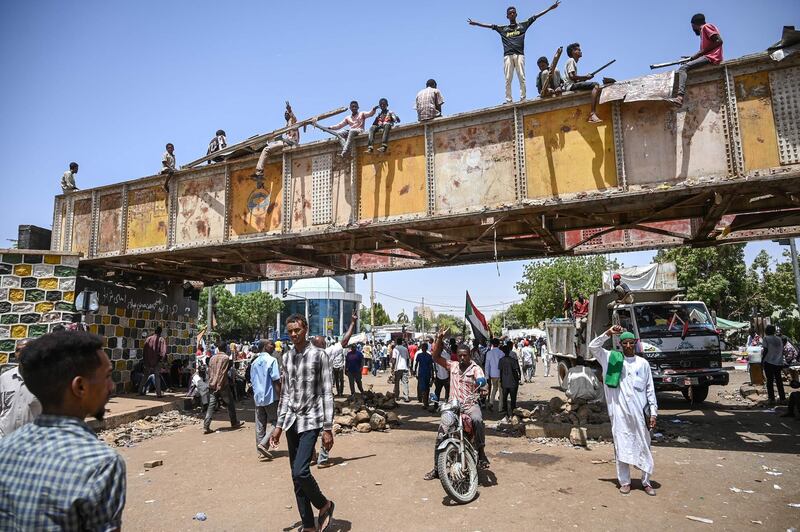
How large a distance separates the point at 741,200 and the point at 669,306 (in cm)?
460

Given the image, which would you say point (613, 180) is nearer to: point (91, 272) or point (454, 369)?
point (454, 369)

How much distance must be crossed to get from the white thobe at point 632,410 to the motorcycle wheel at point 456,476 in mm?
1827

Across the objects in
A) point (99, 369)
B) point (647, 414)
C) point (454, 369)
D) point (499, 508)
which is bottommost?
point (499, 508)

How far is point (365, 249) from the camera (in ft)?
39.6

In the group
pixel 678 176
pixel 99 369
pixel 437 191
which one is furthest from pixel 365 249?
pixel 99 369

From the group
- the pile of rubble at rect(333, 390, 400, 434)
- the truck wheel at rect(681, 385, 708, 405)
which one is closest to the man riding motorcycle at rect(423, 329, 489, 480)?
the pile of rubble at rect(333, 390, 400, 434)

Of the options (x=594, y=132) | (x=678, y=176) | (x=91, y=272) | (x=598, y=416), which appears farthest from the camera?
(x=91, y=272)

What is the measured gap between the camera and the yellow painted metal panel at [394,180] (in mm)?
9219

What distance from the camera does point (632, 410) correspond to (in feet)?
19.7

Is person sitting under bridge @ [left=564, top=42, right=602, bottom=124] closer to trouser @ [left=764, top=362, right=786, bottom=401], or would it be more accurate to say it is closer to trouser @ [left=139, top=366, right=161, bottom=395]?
trouser @ [left=764, top=362, right=786, bottom=401]

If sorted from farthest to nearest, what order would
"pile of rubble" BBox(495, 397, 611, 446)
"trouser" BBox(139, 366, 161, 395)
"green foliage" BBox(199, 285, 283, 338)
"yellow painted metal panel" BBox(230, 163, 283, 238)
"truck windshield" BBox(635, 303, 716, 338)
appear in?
"green foliage" BBox(199, 285, 283, 338) → "trouser" BBox(139, 366, 161, 395) → "truck windshield" BBox(635, 303, 716, 338) → "yellow painted metal panel" BBox(230, 163, 283, 238) → "pile of rubble" BBox(495, 397, 611, 446)

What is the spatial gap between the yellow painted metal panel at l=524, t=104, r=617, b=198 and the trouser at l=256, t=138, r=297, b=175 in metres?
4.94

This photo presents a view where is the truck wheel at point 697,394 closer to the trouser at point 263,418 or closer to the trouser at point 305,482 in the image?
the trouser at point 263,418

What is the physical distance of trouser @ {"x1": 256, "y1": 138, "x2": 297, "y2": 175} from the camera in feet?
33.7
